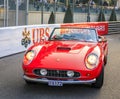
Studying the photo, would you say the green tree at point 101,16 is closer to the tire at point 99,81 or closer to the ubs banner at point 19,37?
the ubs banner at point 19,37

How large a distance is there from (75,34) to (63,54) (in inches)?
60.4

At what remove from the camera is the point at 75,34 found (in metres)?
8.83

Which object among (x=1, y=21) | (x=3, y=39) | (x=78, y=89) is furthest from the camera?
(x=1, y=21)

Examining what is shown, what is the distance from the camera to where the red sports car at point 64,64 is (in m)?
6.93

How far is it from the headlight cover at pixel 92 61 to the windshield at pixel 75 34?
1297mm

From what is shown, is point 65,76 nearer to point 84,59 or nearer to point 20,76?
point 84,59

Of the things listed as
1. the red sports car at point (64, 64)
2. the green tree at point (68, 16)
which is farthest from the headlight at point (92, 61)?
the green tree at point (68, 16)

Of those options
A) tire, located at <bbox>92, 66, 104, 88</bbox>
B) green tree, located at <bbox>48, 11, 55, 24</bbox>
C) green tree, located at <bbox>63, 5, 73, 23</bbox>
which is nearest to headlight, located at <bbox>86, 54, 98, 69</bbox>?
tire, located at <bbox>92, 66, 104, 88</bbox>

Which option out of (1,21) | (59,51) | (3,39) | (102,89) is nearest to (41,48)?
(59,51)

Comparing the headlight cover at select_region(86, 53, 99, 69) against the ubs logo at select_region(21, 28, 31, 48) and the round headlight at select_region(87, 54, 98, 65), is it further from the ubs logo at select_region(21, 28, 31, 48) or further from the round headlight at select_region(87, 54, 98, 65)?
the ubs logo at select_region(21, 28, 31, 48)

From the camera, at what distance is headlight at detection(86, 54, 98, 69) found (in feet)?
23.4

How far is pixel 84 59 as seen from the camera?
723 centimetres

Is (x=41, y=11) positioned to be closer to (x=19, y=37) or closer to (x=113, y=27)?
(x=113, y=27)

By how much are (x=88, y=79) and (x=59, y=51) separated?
964 mm
